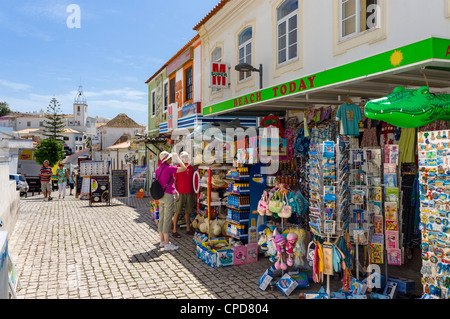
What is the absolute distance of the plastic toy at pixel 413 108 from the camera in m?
3.94

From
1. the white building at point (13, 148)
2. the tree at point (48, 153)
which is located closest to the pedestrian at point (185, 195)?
the white building at point (13, 148)

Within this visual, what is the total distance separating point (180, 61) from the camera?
16203mm

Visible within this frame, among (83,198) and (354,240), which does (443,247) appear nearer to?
(354,240)

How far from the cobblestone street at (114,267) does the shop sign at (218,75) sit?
5261 millimetres

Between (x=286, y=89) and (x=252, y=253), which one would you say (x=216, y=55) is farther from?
(x=252, y=253)

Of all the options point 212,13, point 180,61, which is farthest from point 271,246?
point 180,61

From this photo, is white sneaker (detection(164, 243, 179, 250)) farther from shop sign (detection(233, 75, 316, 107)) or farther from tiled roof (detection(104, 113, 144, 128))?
tiled roof (detection(104, 113, 144, 128))

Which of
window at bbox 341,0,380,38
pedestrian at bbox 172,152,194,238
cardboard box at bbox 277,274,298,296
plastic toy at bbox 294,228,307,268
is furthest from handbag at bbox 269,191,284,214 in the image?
window at bbox 341,0,380,38

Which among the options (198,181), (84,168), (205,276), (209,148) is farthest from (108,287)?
(84,168)

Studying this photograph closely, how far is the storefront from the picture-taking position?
3896mm

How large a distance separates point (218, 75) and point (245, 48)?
4.35ft

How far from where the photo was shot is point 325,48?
774cm

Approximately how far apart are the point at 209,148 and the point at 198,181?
0.91m

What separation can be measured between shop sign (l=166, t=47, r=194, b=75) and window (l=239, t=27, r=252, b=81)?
4.21 m
